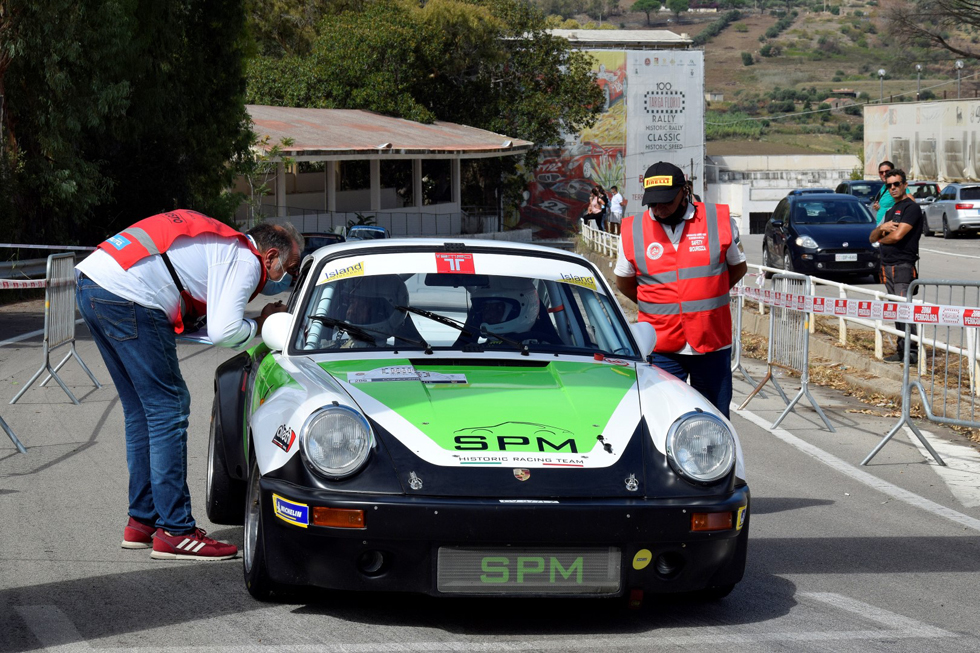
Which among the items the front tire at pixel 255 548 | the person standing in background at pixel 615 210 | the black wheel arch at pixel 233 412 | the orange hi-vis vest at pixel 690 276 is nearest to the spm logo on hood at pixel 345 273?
the black wheel arch at pixel 233 412

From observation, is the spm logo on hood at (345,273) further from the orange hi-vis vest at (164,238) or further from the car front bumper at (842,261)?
the car front bumper at (842,261)

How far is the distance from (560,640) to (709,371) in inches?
96.2

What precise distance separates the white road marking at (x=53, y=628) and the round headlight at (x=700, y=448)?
7.27ft

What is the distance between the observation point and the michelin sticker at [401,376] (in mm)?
4973

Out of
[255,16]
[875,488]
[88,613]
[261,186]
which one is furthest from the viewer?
[255,16]

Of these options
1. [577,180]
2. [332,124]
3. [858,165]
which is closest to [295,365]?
[332,124]

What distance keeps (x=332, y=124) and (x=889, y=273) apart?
30.1m

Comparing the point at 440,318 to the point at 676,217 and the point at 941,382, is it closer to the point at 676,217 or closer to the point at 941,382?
the point at 676,217

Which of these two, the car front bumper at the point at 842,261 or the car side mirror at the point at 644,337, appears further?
the car front bumper at the point at 842,261

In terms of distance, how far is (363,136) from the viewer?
38.8 meters

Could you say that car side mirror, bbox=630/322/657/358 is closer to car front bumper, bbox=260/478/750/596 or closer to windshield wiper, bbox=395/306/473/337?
windshield wiper, bbox=395/306/473/337

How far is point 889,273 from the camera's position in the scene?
508 inches

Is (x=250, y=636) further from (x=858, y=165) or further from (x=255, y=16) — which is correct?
(x=858, y=165)

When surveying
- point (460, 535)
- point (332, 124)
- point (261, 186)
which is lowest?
point (460, 535)
